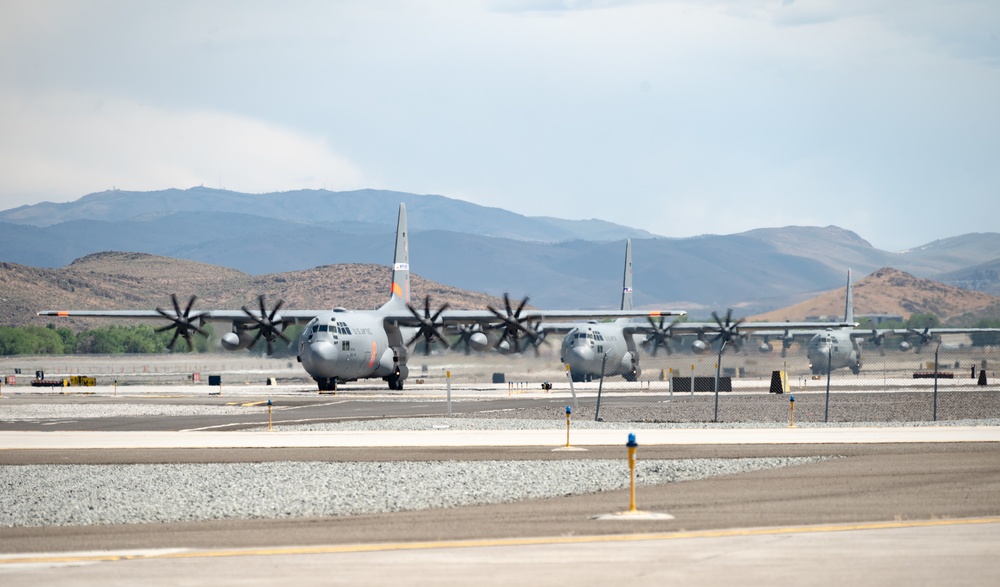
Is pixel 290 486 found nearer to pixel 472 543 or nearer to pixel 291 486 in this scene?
pixel 291 486

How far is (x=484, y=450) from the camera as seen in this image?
30.9 meters

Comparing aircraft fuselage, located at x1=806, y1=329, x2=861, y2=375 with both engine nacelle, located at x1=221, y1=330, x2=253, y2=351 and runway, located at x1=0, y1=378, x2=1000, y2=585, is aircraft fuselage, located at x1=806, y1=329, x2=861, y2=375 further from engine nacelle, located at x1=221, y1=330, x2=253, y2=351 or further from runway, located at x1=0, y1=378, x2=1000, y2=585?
runway, located at x1=0, y1=378, x2=1000, y2=585

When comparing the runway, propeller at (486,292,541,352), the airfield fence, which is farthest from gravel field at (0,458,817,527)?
propeller at (486,292,541,352)

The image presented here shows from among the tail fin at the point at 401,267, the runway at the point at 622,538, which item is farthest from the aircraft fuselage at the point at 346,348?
the runway at the point at 622,538

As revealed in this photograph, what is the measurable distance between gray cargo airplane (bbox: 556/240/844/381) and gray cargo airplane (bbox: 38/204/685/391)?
263cm

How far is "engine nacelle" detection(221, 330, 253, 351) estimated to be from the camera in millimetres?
68312

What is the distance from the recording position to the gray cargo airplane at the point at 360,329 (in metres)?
62.3

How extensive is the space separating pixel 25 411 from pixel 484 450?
2709 cm

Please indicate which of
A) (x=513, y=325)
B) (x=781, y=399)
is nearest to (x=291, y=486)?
(x=781, y=399)

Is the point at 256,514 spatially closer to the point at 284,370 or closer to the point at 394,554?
the point at 394,554

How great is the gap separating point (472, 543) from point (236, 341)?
54495 mm

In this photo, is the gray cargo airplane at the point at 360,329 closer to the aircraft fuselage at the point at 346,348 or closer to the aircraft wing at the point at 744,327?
the aircraft fuselage at the point at 346,348

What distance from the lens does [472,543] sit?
16.2 m

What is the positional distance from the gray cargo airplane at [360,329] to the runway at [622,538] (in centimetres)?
3242
